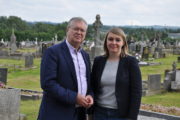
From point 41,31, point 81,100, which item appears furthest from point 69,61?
point 41,31

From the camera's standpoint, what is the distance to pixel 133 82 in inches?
143

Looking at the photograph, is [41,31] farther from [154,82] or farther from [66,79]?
[66,79]

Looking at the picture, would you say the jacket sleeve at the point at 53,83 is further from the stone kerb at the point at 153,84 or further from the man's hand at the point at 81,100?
the stone kerb at the point at 153,84

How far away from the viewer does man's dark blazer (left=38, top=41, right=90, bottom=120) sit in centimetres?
352

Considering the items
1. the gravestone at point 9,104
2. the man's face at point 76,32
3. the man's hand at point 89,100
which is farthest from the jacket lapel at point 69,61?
the gravestone at point 9,104

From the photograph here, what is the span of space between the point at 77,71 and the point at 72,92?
245 mm

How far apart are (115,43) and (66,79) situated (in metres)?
0.65

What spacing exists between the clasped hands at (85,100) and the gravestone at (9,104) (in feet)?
12.2

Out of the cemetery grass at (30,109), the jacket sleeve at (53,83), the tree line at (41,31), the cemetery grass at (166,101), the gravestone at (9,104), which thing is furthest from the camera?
the tree line at (41,31)

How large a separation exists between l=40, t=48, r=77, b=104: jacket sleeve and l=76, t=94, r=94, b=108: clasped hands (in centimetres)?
5

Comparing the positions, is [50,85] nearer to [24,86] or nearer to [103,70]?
[103,70]

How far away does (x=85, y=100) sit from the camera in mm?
3617

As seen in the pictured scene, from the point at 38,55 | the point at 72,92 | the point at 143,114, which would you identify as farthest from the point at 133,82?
the point at 38,55

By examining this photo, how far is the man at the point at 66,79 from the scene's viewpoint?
3.53 metres
